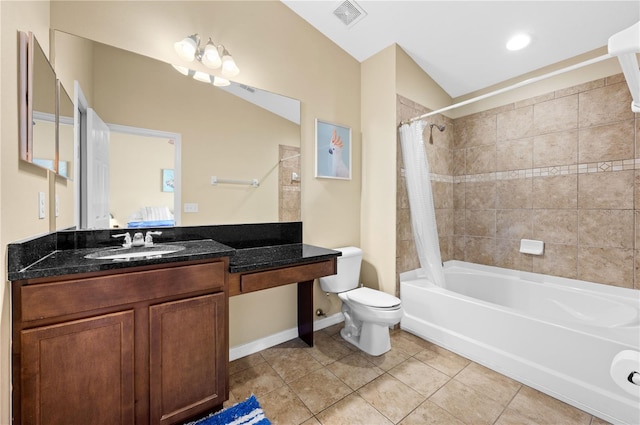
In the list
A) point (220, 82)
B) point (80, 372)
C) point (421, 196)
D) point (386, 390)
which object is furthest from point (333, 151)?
point (80, 372)

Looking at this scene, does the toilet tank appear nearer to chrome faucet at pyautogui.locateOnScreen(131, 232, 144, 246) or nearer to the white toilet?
the white toilet

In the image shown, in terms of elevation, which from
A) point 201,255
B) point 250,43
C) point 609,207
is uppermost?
point 250,43

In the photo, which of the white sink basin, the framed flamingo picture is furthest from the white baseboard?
the framed flamingo picture

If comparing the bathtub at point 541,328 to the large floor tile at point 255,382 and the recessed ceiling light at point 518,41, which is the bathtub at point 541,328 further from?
the recessed ceiling light at point 518,41

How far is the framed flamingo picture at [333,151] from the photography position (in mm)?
2395

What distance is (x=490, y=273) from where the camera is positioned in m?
2.78

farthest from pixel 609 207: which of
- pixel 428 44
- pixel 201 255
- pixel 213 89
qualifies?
pixel 213 89

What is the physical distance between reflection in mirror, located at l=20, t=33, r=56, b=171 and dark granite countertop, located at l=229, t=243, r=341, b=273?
0.94 metres

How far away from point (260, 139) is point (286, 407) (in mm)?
1777

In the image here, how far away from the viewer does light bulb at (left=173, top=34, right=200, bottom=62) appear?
174 centimetres

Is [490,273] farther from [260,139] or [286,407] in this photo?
[260,139]

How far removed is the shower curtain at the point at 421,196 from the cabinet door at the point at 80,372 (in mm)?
2149

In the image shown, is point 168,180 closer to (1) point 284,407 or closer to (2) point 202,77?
(2) point 202,77

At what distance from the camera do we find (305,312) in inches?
89.2
